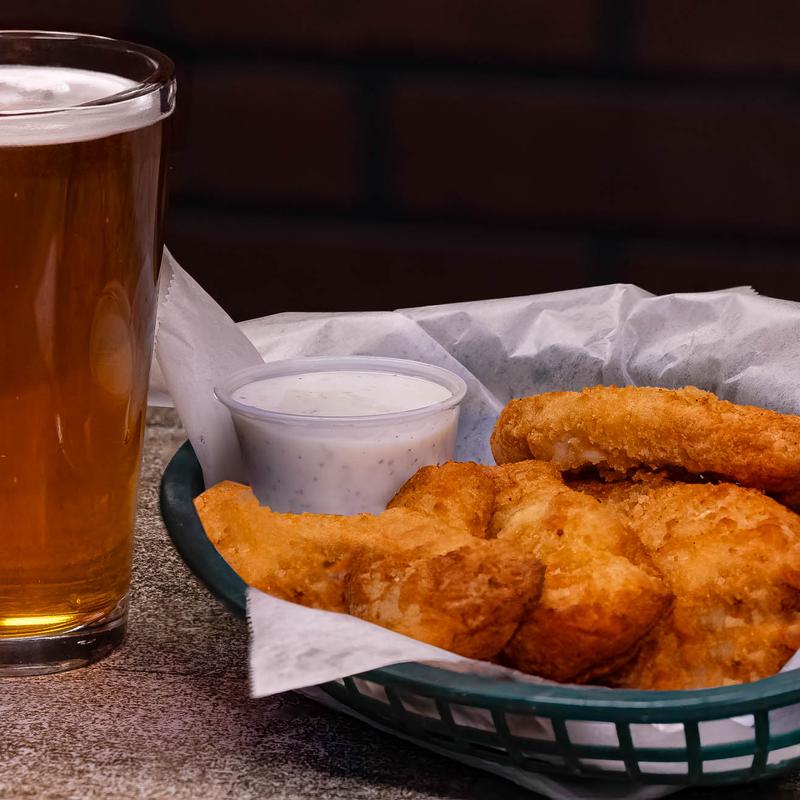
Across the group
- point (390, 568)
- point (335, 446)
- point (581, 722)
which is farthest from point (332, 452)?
point (581, 722)

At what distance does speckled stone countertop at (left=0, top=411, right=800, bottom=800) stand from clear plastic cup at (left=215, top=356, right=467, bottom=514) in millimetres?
225

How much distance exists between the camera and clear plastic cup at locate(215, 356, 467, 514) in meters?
1.35

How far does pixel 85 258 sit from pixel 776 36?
2.00 meters

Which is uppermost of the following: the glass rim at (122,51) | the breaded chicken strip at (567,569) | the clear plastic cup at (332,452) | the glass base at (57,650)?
the glass rim at (122,51)

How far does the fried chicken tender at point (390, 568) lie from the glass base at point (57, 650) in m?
0.14

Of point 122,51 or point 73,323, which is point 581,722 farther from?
point 122,51

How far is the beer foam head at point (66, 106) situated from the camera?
0.96 metres

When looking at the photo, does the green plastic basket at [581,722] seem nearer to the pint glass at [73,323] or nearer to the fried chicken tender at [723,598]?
the fried chicken tender at [723,598]

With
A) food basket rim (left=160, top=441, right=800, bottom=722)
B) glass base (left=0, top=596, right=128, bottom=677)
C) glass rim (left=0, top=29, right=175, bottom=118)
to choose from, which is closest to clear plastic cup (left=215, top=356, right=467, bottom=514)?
glass base (left=0, top=596, right=128, bottom=677)

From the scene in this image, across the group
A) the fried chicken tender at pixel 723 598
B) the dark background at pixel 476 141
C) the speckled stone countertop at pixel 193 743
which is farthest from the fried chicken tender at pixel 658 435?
the dark background at pixel 476 141

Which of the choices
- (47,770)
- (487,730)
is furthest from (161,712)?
(487,730)

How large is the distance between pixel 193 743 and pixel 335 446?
42 cm

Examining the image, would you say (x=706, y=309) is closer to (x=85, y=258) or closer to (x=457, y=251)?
(x=85, y=258)

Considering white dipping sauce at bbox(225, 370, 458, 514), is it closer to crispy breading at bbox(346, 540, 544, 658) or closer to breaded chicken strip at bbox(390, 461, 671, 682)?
breaded chicken strip at bbox(390, 461, 671, 682)
